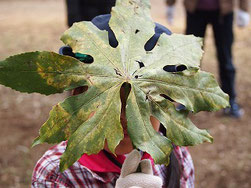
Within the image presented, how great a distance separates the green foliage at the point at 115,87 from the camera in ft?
2.89

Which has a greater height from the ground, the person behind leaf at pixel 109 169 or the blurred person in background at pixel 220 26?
the person behind leaf at pixel 109 169

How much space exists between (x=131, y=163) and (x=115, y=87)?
0.90ft

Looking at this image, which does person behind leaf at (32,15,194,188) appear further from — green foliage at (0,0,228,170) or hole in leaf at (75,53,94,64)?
green foliage at (0,0,228,170)

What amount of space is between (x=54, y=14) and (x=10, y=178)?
272 inches

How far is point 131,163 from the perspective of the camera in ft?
3.57

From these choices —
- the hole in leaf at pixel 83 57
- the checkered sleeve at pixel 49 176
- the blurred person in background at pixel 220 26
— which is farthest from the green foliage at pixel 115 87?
the blurred person in background at pixel 220 26

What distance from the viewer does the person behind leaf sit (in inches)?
43.5

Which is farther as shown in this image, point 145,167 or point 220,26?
point 220,26

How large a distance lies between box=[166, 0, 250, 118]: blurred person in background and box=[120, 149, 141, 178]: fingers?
2739 millimetres

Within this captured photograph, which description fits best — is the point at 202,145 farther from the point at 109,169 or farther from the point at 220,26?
the point at 109,169

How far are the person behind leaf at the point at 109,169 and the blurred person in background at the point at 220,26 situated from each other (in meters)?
2.39

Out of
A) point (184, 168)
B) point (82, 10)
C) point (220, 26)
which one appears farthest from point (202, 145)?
point (184, 168)

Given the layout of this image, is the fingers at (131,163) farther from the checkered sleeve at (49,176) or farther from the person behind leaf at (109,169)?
the checkered sleeve at (49,176)

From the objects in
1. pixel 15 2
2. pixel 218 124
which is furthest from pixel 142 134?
pixel 15 2
